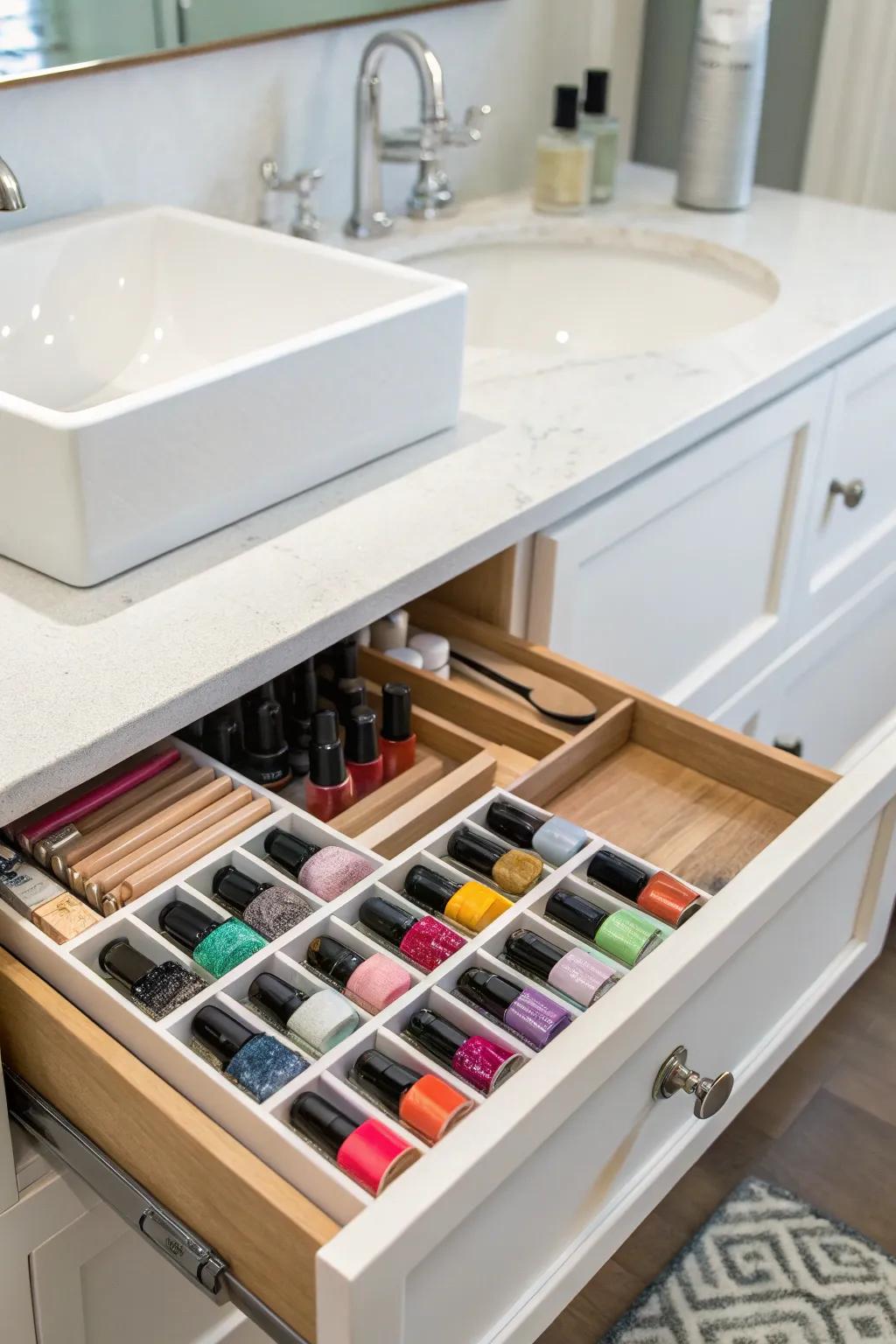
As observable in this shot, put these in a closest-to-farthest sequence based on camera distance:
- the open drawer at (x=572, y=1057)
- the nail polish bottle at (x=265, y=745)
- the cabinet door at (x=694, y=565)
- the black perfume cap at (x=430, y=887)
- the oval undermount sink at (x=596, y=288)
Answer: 1. the open drawer at (x=572, y=1057)
2. the black perfume cap at (x=430, y=887)
3. the nail polish bottle at (x=265, y=745)
4. the cabinet door at (x=694, y=565)
5. the oval undermount sink at (x=596, y=288)

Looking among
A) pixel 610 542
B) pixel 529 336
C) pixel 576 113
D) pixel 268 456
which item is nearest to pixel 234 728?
pixel 268 456

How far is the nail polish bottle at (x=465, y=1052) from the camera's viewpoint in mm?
709

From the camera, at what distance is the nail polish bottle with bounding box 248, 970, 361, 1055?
2.37 ft

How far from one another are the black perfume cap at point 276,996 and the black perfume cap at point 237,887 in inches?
2.6

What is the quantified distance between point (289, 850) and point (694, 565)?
2.08 feet

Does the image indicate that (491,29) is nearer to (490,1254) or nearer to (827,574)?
(827,574)

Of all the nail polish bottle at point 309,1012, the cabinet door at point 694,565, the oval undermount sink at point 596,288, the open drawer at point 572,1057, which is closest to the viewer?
the open drawer at point 572,1057

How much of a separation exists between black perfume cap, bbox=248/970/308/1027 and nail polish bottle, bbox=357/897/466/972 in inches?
2.5

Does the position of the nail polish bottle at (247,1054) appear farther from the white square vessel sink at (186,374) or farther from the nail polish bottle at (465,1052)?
the white square vessel sink at (186,374)

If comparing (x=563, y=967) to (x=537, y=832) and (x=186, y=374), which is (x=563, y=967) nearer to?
(x=537, y=832)

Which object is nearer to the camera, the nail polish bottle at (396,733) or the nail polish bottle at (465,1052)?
the nail polish bottle at (465,1052)

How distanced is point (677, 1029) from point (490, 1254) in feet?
0.54

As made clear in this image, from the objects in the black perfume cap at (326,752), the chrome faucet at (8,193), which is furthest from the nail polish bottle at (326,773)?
the chrome faucet at (8,193)

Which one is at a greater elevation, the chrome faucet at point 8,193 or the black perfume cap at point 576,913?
the chrome faucet at point 8,193
